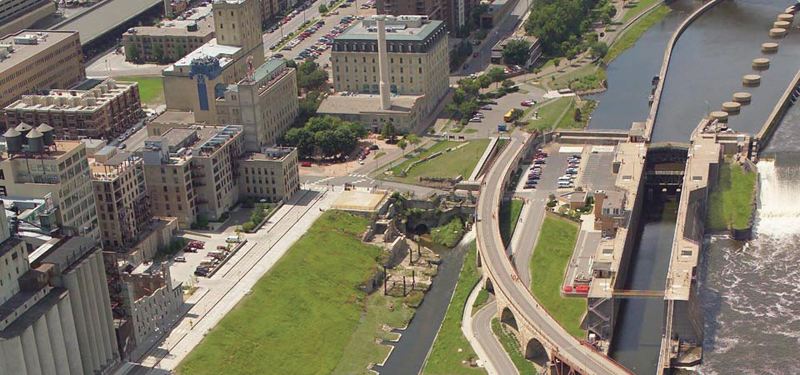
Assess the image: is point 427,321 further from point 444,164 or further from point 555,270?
point 444,164

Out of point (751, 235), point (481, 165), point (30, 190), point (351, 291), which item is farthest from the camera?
point (481, 165)

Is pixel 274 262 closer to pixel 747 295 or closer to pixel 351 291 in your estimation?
pixel 351 291

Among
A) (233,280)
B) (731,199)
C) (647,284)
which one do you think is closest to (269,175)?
(233,280)

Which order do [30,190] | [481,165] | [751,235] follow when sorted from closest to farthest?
[30,190]
[751,235]
[481,165]

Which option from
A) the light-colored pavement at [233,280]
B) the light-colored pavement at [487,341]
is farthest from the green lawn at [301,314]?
the light-colored pavement at [487,341]

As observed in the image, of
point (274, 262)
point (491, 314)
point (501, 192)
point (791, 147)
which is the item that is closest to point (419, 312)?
point (491, 314)

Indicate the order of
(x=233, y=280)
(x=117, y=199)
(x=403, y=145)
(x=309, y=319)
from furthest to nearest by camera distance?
(x=403, y=145) < (x=117, y=199) < (x=233, y=280) < (x=309, y=319)
